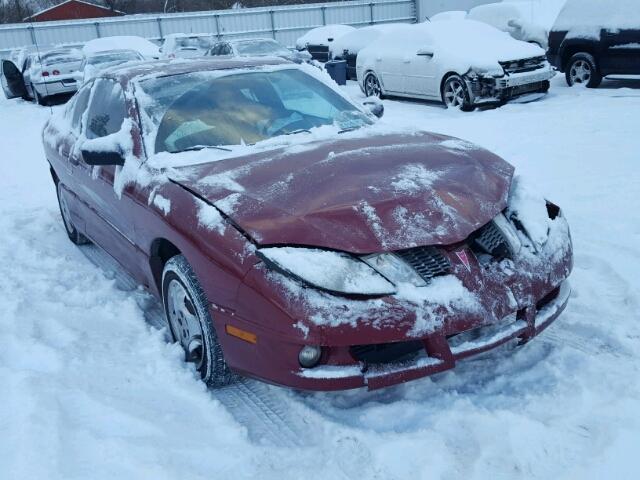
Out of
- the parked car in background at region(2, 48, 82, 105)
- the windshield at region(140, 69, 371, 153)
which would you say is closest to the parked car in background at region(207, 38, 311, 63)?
the parked car in background at region(2, 48, 82, 105)

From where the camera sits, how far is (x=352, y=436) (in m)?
2.50

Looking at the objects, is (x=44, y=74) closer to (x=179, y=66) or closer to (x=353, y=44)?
(x=353, y=44)

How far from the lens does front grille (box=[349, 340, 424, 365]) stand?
2.50 meters

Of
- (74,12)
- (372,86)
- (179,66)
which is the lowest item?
(372,86)

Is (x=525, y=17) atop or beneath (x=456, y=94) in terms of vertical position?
atop

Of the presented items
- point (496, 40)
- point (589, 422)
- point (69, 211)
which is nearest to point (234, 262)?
point (589, 422)

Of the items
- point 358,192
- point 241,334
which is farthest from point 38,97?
point 241,334

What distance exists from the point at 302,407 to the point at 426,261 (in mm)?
877

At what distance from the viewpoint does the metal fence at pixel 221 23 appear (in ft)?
79.9

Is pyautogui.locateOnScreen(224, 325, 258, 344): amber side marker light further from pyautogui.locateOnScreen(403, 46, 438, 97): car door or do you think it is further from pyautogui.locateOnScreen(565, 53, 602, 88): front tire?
pyautogui.locateOnScreen(565, 53, 602, 88): front tire

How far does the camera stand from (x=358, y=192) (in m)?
2.78

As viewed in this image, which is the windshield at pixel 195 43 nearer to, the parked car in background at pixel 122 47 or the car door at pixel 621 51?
the parked car in background at pixel 122 47

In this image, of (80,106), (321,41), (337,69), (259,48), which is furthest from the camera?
(321,41)

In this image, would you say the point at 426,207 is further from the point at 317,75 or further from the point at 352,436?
the point at 317,75
